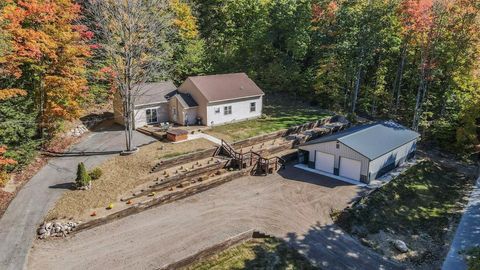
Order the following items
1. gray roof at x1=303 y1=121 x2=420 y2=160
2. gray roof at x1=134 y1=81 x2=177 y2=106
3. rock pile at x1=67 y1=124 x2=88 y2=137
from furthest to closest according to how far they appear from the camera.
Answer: gray roof at x1=134 y1=81 x2=177 y2=106, rock pile at x1=67 y1=124 x2=88 y2=137, gray roof at x1=303 y1=121 x2=420 y2=160

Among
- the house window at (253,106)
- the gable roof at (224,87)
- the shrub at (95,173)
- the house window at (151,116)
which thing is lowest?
the shrub at (95,173)

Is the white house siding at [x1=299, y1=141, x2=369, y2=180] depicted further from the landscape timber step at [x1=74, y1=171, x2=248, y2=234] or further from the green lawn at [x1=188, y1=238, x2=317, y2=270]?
the green lawn at [x1=188, y1=238, x2=317, y2=270]

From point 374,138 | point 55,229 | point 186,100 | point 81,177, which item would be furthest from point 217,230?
point 186,100

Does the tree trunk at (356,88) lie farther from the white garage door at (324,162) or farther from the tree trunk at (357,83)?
the white garage door at (324,162)

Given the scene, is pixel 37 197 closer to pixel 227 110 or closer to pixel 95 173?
pixel 95 173

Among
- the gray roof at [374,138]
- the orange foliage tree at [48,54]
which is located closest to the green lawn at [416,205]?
the gray roof at [374,138]

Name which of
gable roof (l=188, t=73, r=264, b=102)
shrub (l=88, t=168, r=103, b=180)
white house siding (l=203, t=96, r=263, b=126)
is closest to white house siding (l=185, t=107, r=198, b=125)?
white house siding (l=203, t=96, r=263, b=126)
